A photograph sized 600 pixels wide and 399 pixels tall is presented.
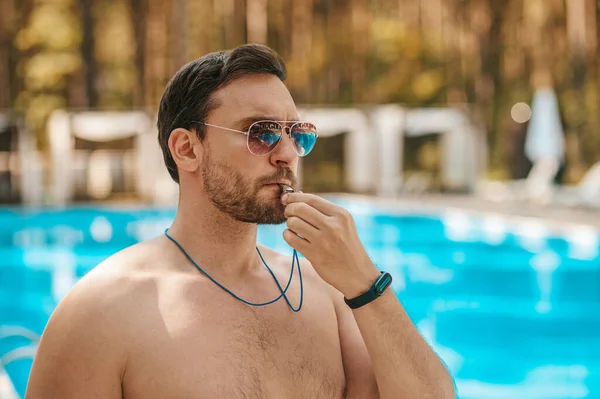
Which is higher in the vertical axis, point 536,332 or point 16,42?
point 16,42

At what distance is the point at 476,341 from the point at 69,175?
1557cm

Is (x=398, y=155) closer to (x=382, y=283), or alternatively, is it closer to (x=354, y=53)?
(x=354, y=53)

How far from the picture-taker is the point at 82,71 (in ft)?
102

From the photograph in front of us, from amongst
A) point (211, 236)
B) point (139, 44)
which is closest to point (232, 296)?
point (211, 236)

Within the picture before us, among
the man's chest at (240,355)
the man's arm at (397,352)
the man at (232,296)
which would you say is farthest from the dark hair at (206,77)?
the man's arm at (397,352)

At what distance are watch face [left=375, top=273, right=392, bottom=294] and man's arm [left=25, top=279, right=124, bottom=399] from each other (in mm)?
589

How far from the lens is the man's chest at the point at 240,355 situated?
175cm

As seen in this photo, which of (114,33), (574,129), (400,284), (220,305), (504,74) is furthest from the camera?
(114,33)

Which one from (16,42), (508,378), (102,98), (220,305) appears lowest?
(508,378)

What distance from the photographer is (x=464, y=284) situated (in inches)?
395

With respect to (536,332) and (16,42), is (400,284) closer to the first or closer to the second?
(536,332)

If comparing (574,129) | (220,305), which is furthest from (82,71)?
(220,305)

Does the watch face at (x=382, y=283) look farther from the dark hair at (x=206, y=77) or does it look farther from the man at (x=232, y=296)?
the dark hair at (x=206, y=77)

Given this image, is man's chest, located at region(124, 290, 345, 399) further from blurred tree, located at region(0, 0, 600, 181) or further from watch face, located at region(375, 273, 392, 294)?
blurred tree, located at region(0, 0, 600, 181)
